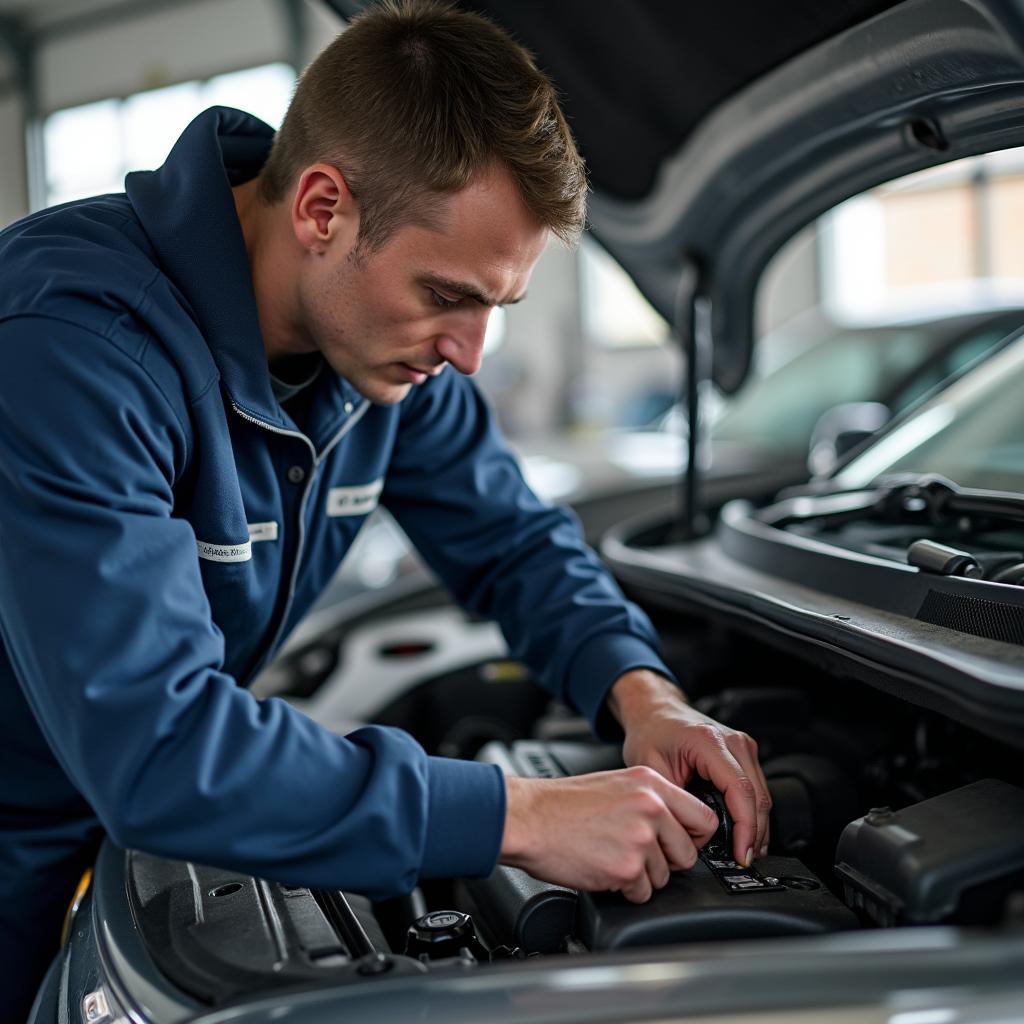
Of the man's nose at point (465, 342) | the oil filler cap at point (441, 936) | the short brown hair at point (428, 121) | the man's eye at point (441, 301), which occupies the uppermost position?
the short brown hair at point (428, 121)

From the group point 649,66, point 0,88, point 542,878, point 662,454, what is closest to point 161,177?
point 649,66

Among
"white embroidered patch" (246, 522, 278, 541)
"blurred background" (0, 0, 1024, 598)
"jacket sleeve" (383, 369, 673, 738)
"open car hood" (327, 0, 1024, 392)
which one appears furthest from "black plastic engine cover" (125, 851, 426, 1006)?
"open car hood" (327, 0, 1024, 392)

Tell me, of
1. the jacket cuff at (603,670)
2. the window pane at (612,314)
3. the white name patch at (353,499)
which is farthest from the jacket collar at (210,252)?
the window pane at (612,314)

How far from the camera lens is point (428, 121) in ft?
3.57

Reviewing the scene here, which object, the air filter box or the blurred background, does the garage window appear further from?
the air filter box

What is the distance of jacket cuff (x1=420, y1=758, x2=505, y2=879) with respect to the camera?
0.89m

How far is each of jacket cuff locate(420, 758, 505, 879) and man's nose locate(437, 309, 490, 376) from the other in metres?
0.48

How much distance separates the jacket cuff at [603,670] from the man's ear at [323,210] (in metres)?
0.57

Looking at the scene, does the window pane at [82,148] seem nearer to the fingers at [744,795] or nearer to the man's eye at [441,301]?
the man's eye at [441,301]

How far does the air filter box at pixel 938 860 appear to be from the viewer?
85 cm

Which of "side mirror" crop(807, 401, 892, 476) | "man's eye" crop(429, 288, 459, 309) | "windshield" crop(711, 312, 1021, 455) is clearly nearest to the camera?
"man's eye" crop(429, 288, 459, 309)

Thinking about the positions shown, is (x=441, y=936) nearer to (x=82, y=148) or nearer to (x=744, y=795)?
(x=744, y=795)

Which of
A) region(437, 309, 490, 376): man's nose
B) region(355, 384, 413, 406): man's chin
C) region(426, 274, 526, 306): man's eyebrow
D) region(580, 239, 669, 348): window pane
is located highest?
region(580, 239, 669, 348): window pane

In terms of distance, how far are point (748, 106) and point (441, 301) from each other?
58cm
